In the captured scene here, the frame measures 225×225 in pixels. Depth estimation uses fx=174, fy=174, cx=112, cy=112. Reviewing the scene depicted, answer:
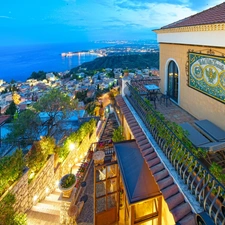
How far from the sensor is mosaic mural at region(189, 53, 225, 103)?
608 cm

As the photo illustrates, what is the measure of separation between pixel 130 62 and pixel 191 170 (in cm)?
10375

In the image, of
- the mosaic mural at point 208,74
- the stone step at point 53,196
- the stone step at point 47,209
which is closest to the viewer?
the mosaic mural at point 208,74

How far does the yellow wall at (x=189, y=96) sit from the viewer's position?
6.46 meters

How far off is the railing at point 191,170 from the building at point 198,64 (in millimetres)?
2585

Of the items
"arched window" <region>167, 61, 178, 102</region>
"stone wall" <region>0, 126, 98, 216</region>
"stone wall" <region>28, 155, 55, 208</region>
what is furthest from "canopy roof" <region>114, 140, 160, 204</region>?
"arched window" <region>167, 61, 178, 102</region>

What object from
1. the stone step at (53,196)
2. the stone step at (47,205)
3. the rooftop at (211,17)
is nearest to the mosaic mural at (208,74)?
the rooftop at (211,17)

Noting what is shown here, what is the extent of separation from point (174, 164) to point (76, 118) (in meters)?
15.9

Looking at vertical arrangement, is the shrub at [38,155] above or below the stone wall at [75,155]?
above

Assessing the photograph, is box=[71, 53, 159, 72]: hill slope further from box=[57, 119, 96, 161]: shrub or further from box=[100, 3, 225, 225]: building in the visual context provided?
box=[100, 3, 225, 225]: building

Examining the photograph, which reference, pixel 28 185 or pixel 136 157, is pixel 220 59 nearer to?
pixel 136 157

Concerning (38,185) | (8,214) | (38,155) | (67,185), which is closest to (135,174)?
(67,185)

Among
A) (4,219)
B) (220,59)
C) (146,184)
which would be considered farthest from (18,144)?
(220,59)

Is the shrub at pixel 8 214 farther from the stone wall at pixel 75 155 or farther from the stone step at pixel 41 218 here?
the stone wall at pixel 75 155

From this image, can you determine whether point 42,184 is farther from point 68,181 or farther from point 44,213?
point 68,181
